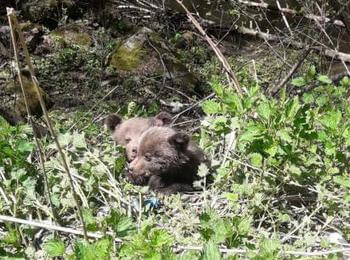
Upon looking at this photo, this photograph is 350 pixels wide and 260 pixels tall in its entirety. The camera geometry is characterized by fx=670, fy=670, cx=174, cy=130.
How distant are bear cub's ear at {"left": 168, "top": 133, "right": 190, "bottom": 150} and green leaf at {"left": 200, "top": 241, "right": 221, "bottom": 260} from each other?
2.00 metres

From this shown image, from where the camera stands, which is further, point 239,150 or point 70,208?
point 239,150

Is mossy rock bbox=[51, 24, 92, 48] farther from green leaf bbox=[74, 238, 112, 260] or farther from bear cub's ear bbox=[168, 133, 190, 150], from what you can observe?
green leaf bbox=[74, 238, 112, 260]

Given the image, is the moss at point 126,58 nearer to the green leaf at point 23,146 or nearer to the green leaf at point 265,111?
the green leaf at point 23,146

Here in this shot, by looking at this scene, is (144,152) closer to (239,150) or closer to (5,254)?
(239,150)

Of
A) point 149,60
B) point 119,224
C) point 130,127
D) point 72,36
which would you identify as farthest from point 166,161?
point 72,36

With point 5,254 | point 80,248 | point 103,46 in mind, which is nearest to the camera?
point 80,248

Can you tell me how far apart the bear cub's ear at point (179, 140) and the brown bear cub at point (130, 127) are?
486 millimetres

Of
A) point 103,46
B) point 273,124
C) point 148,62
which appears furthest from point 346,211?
point 103,46

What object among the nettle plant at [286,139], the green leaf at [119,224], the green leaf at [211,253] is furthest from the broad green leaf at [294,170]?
the green leaf at [211,253]

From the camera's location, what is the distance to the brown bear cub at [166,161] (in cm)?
473

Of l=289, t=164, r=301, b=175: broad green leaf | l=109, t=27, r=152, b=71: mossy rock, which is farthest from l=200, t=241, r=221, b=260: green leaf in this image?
l=109, t=27, r=152, b=71: mossy rock

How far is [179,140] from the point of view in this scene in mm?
4805

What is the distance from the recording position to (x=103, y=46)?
34.8 feet

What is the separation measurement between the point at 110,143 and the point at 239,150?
1.33m
